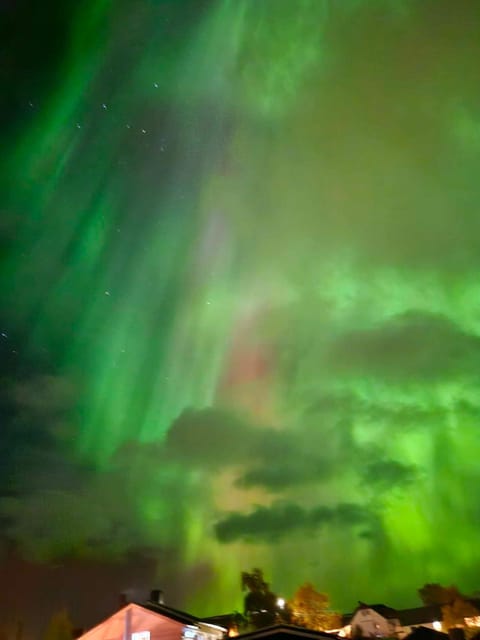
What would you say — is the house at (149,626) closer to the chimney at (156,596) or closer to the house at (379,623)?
the chimney at (156,596)

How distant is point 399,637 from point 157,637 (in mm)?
31317

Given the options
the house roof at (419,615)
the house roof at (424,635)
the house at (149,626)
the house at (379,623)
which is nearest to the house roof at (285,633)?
the house at (149,626)

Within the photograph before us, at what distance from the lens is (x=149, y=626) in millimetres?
40469

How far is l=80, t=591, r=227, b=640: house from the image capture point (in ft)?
132

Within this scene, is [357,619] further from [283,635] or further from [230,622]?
[283,635]

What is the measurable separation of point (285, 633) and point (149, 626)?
37.9 ft

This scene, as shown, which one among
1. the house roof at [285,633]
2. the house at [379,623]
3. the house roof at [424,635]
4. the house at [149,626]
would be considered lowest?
the house roof at [285,633]

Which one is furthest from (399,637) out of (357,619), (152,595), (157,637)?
(157,637)

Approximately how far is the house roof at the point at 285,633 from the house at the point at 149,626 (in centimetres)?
793

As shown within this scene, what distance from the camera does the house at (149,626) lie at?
40.1 m

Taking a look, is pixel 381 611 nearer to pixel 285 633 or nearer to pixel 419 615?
pixel 419 615

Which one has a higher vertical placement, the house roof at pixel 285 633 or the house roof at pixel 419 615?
the house roof at pixel 419 615

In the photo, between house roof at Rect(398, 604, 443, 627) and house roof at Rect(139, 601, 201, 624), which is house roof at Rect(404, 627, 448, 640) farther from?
house roof at Rect(139, 601, 201, 624)

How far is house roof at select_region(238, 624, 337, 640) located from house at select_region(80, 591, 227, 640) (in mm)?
7930
